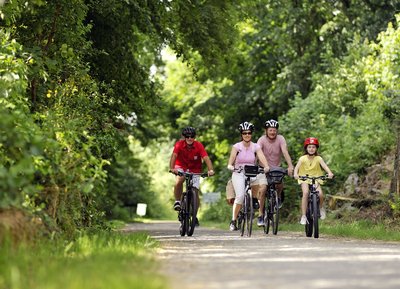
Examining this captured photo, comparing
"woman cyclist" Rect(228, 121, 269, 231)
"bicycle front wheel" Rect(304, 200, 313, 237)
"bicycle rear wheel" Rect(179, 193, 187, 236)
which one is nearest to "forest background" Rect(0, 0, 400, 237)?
"bicycle rear wheel" Rect(179, 193, 187, 236)

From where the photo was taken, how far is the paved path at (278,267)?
22.3ft

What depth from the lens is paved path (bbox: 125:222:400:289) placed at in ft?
22.3

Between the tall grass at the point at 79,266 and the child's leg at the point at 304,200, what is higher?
the child's leg at the point at 304,200

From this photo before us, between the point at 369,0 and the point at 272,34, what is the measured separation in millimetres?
5833

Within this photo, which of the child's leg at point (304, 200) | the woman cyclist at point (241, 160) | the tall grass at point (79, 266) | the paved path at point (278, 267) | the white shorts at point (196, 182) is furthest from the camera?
the white shorts at point (196, 182)

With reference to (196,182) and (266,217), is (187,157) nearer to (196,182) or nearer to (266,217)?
(196,182)

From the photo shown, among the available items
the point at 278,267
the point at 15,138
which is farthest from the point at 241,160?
the point at 278,267

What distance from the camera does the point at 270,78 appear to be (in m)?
42.0

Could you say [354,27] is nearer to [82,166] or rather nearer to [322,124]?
[322,124]

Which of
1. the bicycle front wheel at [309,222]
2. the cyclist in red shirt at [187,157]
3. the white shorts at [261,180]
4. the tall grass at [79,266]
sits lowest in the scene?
the tall grass at [79,266]

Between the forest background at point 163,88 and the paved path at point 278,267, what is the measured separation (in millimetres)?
1739

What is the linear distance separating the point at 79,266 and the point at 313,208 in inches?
320

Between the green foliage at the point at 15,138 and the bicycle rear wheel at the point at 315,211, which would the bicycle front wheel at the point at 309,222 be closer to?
the bicycle rear wheel at the point at 315,211

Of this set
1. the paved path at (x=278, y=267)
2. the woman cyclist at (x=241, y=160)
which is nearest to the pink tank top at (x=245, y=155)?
the woman cyclist at (x=241, y=160)
